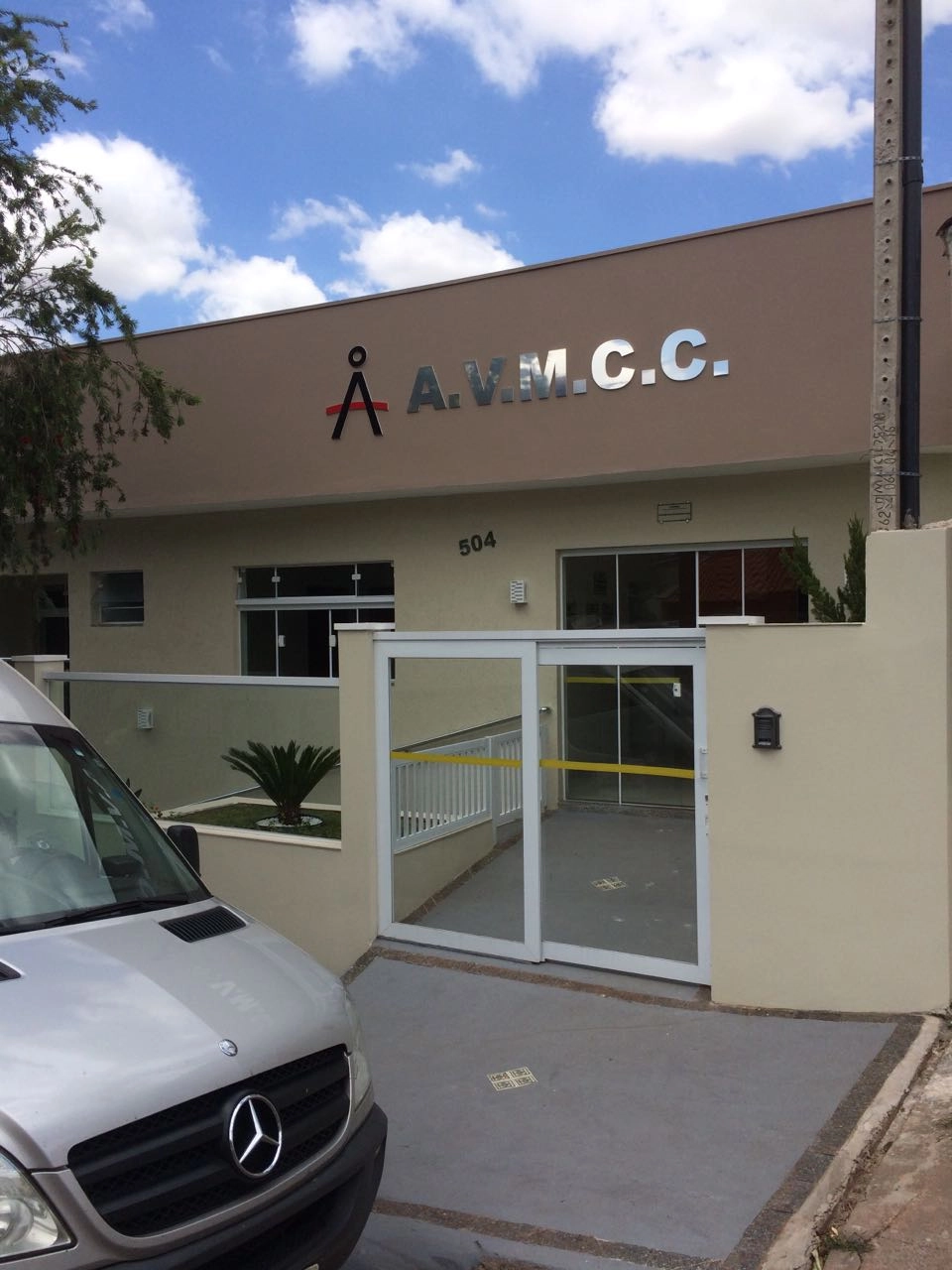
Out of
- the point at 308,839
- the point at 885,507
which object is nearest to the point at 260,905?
the point at 308,839

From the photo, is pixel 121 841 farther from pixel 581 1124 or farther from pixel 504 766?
A: pixel 504 766

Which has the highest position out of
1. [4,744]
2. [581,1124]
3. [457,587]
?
[457,587]

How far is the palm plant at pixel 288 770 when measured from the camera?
8.11 metres

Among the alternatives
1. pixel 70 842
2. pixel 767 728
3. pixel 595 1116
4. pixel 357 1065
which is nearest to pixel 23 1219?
pixel 357 1065

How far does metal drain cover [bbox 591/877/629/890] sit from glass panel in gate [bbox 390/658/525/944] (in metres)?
0.51

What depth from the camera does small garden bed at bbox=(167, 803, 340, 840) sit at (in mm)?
7926

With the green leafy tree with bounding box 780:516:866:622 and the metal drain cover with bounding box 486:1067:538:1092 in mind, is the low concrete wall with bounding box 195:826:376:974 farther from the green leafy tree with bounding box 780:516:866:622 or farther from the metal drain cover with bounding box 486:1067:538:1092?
the green leafy tree with bounding box 780:516:866:622

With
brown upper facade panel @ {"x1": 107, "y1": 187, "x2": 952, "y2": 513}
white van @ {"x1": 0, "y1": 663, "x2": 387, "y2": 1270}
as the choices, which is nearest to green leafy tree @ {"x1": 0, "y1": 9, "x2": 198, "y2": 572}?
brown upper facade panel @ {"x1": 107, "y1": 187, "x2": 952, "y2": 513}

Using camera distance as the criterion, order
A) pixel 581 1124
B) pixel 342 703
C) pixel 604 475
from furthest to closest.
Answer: pixel 604 475, pixel 342 703, pixel 581 1124

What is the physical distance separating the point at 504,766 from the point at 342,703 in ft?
4.48

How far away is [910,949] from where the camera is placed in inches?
223

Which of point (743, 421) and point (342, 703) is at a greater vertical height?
point (743, 421)

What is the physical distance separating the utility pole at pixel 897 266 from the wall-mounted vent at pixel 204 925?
4221 millimetres

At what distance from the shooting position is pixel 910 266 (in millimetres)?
6172
